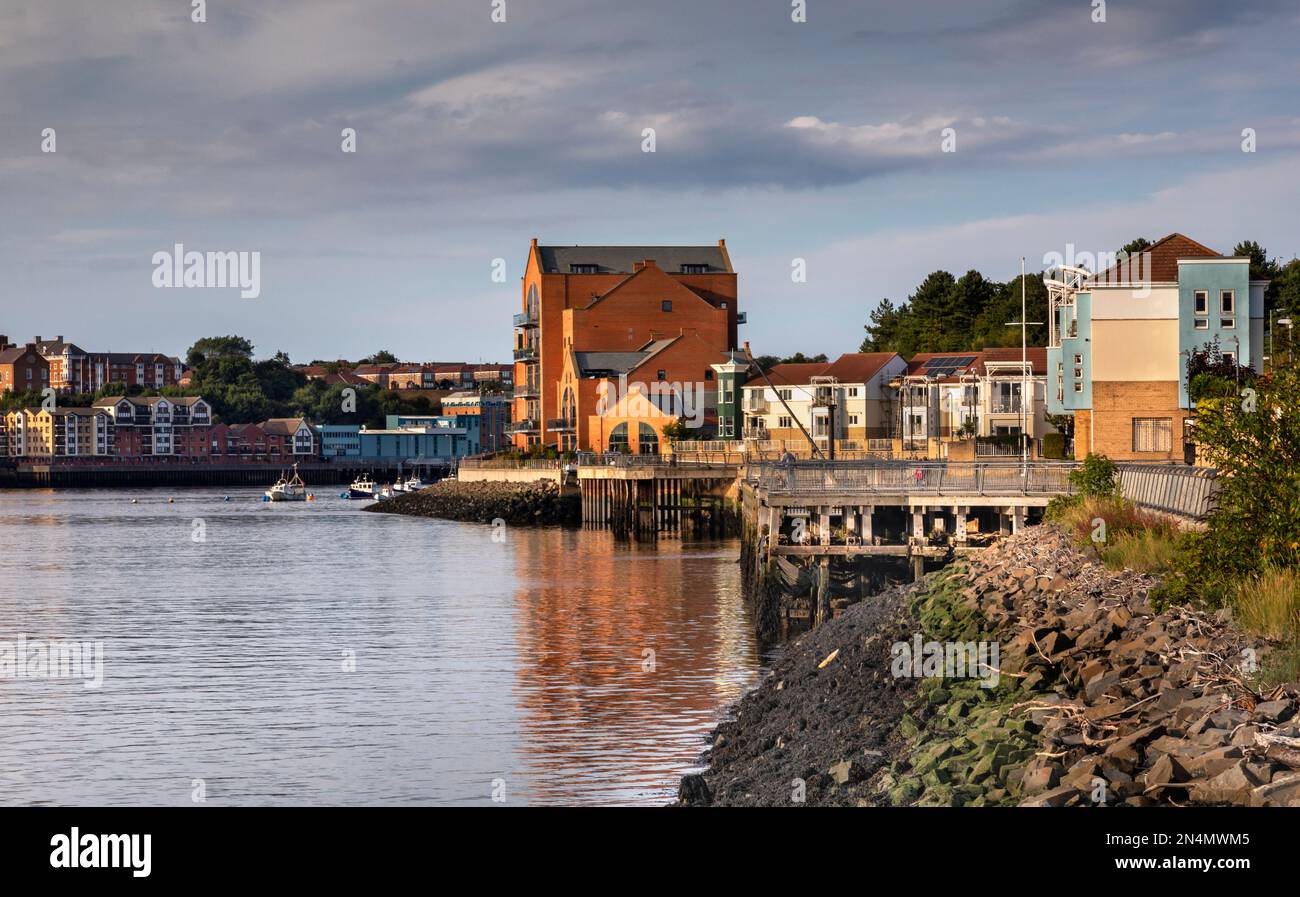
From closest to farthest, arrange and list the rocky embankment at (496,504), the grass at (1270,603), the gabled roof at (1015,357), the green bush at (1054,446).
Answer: the grass at (1270,603) → the green bush at (1054,446) → the gabled roof at (1015,357) → the rocky embankment at (496,504)

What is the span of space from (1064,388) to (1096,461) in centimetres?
2678

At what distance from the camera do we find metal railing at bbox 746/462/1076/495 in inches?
1811

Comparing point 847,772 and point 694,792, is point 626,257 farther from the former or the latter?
point 847,772

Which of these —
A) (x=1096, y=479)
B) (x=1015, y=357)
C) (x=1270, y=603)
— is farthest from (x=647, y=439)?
(x=1270, y=603)

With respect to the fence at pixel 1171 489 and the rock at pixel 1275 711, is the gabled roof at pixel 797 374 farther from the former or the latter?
the rock at pixel 1275 711

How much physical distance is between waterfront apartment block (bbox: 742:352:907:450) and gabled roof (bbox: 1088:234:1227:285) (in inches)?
2172

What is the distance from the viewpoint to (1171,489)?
119ft

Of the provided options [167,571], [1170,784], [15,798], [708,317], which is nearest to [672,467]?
[167,571]

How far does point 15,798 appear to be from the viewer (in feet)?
84.0

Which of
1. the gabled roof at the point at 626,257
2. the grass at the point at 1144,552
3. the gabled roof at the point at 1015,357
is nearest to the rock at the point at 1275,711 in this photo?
the grass at the point at 1144,552

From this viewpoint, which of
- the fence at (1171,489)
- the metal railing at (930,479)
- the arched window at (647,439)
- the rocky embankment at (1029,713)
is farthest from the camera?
the arched window at (647,439)

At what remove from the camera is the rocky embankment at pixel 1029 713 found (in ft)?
48.1

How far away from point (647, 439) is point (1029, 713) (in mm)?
108136

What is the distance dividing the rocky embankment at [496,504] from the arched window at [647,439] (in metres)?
9.50
